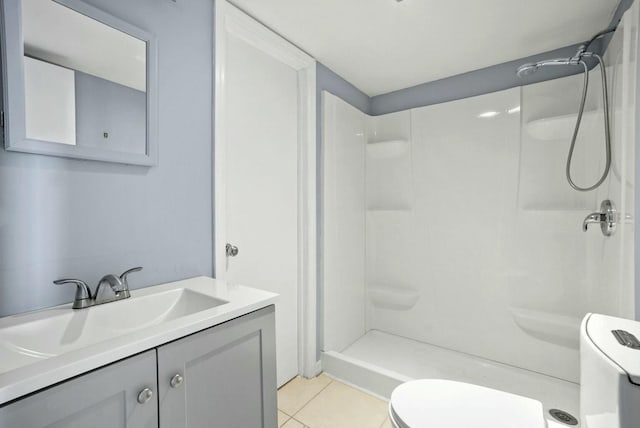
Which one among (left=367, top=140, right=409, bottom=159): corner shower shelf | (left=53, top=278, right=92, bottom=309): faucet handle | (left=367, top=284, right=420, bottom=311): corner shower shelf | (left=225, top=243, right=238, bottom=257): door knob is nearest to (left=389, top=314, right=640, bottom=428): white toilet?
(left=225, top=243, right=238, bottom=257): door knob

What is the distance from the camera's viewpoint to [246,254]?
5.69 ft

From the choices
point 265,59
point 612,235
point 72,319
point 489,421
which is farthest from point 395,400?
point 265,59

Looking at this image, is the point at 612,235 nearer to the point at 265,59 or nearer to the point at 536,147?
the point at 536,147

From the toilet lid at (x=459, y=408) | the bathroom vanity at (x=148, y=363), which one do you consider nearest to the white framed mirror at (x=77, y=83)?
the bathroom vanity at (x=148, y=363)

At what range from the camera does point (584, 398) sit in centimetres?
92

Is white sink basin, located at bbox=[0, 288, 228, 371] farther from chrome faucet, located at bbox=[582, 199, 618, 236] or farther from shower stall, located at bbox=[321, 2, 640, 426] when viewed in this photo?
chrome faucet, located at bbox=[582, 199, 618, 236]

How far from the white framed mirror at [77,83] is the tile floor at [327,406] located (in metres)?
1.57

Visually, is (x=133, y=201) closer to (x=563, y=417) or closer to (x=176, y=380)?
(x=176, y=380)

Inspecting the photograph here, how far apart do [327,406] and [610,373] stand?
1.50 meters

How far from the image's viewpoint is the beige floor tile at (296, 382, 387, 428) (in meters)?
1.68

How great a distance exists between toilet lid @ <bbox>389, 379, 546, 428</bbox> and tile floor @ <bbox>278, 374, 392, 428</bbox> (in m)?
0.64

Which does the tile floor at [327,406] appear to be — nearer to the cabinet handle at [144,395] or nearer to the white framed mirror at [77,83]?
the cabinet handle at [144,395]

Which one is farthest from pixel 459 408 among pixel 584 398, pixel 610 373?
pixel 610 373

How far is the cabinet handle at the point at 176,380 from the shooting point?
2.61 feet
